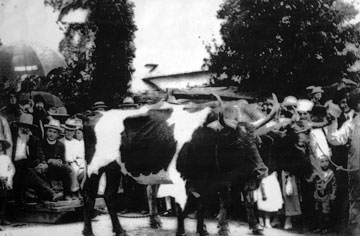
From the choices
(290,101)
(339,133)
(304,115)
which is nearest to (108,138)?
(290,101)

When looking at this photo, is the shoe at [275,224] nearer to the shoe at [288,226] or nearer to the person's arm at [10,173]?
the shoe at [288,226]

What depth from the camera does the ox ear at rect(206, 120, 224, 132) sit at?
182 inches

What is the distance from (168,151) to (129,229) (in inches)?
39.7

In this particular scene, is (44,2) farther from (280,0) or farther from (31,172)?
(280,0)

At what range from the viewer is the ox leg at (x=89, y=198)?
4797mm

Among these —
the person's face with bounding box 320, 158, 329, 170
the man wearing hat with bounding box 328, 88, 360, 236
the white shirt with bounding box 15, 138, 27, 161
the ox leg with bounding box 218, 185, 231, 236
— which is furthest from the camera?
the white shirt with bounding box 15, 138, 27, 161

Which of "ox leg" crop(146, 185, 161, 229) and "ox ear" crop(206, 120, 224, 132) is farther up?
"ox ear" crop(206, 120, 224, 132)

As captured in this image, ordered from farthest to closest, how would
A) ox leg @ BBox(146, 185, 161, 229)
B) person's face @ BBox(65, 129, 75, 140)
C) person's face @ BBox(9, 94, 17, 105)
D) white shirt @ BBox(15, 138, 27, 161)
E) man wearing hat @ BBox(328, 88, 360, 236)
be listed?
person's face @ BBox(9, 94, 17, 105) → white shirt @ BBox(15, 138, 27, 161) → person's face @ BBox(65, 129, 75, 140) → ox leg @ BBox(146, 185, 161, 229) → man wearing hat @ BBox(328, 88, 360, 236)

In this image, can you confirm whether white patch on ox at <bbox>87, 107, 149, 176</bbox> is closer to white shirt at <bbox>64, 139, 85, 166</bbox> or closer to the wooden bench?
white shirt at <bbox>64, 139, 85, 166</bbox>

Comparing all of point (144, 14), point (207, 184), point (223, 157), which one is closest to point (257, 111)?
point (223, 157)

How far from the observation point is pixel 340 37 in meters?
4.91

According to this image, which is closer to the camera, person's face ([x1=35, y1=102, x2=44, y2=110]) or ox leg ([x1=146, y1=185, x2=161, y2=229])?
ox leg ([x1=146, y1=185, x2=161, y2=229])

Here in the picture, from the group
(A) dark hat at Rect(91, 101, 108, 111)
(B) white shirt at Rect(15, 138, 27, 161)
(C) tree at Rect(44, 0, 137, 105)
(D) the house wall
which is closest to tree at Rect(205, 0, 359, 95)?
(D) the house wall

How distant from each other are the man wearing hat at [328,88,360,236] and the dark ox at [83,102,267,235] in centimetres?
103
